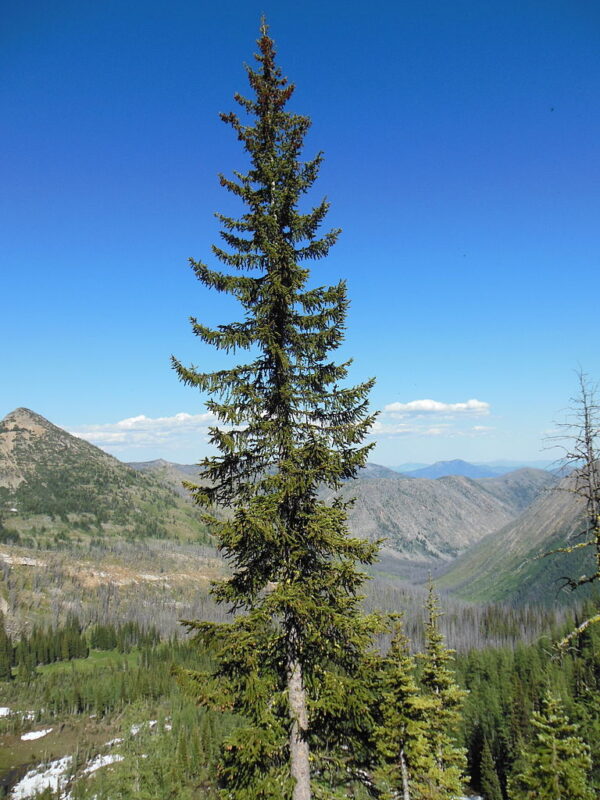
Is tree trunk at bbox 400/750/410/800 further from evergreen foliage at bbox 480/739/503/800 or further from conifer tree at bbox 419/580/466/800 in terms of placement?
evergreen foliage at bbox 480/739/503/800

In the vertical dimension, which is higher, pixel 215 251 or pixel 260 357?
pixel 215 251

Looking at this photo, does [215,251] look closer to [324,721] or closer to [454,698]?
[324,721]

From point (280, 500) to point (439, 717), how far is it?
1067 inches

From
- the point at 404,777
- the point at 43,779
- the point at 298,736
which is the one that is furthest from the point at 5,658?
the point at 298,736

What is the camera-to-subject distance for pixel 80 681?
474ft

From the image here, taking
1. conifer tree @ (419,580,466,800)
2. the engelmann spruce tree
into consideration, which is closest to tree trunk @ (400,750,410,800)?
conifer tree @ (419,580,466,800)

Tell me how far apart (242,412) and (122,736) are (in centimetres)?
14359

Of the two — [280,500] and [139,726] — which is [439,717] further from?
[139,726]

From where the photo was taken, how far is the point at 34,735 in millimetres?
123125

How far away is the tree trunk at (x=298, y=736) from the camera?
12.1 meters

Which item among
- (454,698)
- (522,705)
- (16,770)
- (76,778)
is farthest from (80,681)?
(454,698)

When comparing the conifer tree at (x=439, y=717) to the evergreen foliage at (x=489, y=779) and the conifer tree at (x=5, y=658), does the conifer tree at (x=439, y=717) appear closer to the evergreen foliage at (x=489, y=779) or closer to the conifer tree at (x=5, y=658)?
the evergreen foliage at (x=489, y=779)

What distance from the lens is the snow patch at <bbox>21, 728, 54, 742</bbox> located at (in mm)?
121250

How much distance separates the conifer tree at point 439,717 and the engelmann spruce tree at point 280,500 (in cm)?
1667
